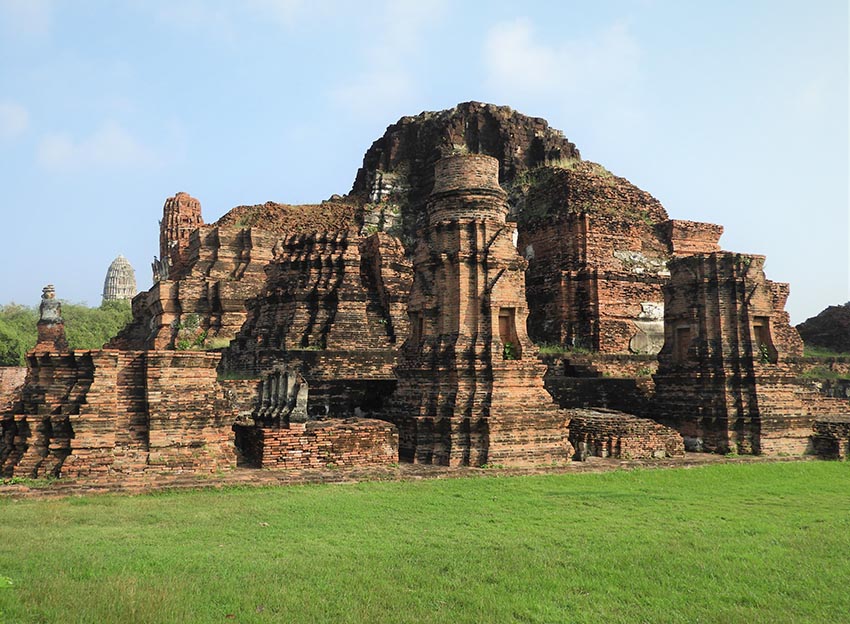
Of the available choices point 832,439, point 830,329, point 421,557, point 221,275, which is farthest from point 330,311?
point 830,329

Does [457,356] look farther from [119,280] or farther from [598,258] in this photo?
[119,280]

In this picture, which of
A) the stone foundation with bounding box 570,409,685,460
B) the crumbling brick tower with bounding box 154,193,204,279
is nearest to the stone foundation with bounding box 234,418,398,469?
the stone foundation with bounding box 570,409,685,460

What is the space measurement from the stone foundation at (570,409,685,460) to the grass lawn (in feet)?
13.4

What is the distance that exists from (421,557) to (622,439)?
9233 millimetres

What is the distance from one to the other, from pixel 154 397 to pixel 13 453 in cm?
230

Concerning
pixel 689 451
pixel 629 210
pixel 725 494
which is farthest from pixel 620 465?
pixel 629 210

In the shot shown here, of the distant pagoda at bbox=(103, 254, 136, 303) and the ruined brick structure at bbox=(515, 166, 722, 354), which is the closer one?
the ruined brick structure at bbox=(515, 166, 722, 354)

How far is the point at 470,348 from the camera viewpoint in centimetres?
1387

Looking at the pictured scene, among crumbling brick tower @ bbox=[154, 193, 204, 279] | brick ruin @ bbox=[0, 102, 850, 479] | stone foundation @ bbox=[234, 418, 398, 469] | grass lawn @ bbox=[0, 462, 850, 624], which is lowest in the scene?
grass lawn @ bbox=[0, 462, 850, 624]

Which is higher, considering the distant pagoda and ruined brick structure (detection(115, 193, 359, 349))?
the distant pagoda

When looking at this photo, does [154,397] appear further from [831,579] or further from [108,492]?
[831,579]

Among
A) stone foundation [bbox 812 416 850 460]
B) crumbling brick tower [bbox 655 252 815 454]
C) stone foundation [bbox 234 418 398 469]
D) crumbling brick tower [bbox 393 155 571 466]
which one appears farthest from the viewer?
crumbling brick tower [bbox 655 252 815 454]

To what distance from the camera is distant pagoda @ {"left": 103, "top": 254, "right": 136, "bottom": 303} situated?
102812 mm

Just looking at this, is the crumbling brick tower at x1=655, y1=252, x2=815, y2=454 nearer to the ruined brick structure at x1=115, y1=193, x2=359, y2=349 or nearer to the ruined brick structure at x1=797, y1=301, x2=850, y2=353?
the ruined brick structure at x1=115, y1=193, x2=359, y2=349
